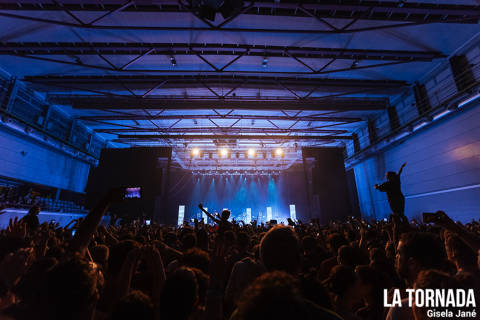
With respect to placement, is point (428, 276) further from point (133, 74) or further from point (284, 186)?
point (284, 186)

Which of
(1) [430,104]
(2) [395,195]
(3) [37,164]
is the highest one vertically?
(1) [430,104]

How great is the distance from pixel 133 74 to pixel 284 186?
65.4 ft

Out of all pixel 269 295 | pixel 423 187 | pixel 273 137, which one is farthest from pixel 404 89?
pixel 269 295

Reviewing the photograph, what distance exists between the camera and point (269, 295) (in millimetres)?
672

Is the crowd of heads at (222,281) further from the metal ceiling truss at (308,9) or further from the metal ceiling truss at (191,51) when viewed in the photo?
the metal ceiling truss at (191,51)

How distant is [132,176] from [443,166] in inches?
737

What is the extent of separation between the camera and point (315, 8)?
6.80 metres

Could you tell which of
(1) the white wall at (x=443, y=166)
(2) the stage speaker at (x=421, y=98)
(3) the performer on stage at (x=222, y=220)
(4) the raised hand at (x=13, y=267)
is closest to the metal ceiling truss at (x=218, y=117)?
(2) the stage speaker at (x=421, y=98)

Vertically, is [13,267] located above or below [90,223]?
below

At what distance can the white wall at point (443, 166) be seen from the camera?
9.10 m

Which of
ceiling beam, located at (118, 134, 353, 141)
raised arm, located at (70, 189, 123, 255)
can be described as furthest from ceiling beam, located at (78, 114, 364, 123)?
raised arm, located at (70, 189, 123, 255)

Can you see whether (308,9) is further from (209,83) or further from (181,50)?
(209,83)

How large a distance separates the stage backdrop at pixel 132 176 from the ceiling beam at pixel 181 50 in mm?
9139

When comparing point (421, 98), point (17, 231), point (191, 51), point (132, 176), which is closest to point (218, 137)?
point (191, 51)
